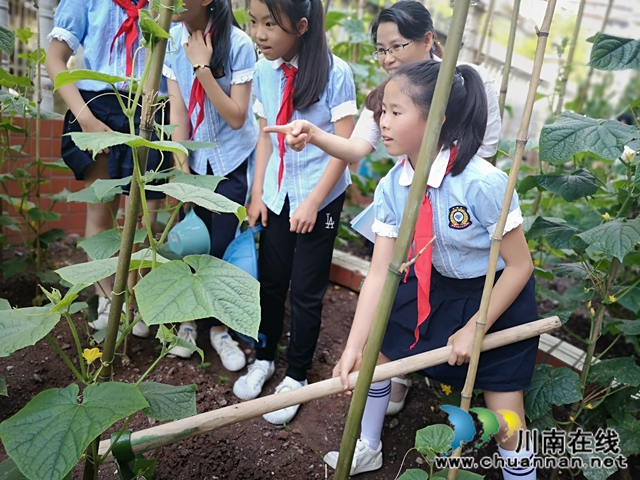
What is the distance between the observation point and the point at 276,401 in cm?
142

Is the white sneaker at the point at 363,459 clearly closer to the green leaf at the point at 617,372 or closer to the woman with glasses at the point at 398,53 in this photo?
the woman with glasses at the point at 398,53

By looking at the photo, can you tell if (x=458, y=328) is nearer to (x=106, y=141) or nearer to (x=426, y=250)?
(x=426, y=250)

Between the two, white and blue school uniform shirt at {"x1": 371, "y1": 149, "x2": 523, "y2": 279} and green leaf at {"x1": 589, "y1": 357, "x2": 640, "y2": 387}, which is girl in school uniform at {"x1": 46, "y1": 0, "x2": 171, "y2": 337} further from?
green leaf at {"x1": 589, "y1": 357, "x2": 640, "y2": 387}

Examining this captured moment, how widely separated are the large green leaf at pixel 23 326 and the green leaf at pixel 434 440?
30.5 inches

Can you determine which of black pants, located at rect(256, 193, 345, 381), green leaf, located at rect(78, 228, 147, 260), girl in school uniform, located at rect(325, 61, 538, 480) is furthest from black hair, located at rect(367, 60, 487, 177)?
green leaf, located at rect(78, 228, 147, 260)

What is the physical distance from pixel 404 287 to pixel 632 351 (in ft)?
5.18

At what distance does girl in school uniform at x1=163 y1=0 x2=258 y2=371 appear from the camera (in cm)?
204

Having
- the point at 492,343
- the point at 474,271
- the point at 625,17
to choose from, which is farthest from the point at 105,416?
the point at 625,17

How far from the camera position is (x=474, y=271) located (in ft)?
5.45

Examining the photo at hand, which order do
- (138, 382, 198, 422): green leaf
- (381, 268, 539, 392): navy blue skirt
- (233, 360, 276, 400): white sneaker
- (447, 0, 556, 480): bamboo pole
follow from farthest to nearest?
(233, 360, 276, 400): white sneaker
(381, 268, 539, 392): navy blue skirt
(138, 382, 198, 422): green leaf
(447, 0, 556, 480): bamboo pole

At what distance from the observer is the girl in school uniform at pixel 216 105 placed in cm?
204

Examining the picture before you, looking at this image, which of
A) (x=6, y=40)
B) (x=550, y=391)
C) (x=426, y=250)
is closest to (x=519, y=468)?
(x=550, y=391)

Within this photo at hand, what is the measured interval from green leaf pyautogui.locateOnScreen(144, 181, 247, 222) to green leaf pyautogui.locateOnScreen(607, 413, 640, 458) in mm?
1388

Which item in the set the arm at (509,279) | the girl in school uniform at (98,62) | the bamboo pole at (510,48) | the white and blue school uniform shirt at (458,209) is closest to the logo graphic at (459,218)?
the white and blue school uniform shirt at (458,209)
